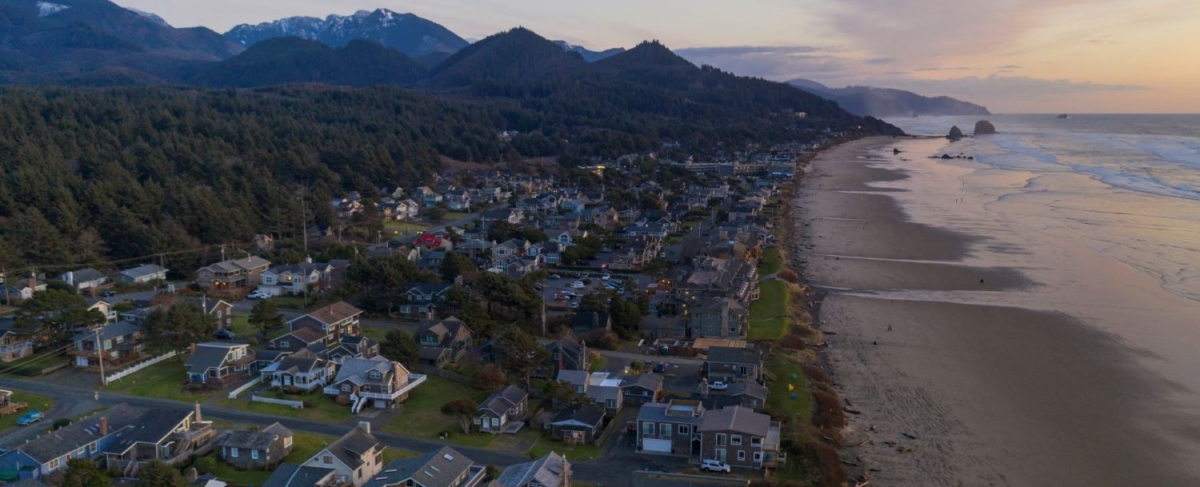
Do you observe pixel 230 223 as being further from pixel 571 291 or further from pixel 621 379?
pixel 621 379

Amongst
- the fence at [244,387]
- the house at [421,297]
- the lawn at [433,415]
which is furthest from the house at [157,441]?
the house at [421,297]

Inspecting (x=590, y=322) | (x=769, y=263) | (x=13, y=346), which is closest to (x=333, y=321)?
(x=590, y=322)

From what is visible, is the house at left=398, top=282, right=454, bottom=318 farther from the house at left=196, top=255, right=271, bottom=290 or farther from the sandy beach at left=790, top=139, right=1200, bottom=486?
the sandy beach at left=790, top=139, right=1200, bottom=486

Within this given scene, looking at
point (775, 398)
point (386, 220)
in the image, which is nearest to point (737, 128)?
point (386, 220)

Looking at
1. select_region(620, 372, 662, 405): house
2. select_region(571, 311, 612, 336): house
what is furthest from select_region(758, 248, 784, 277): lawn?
select_region(620, 372, 662, 405): house

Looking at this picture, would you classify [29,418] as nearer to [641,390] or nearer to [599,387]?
[599,387]
